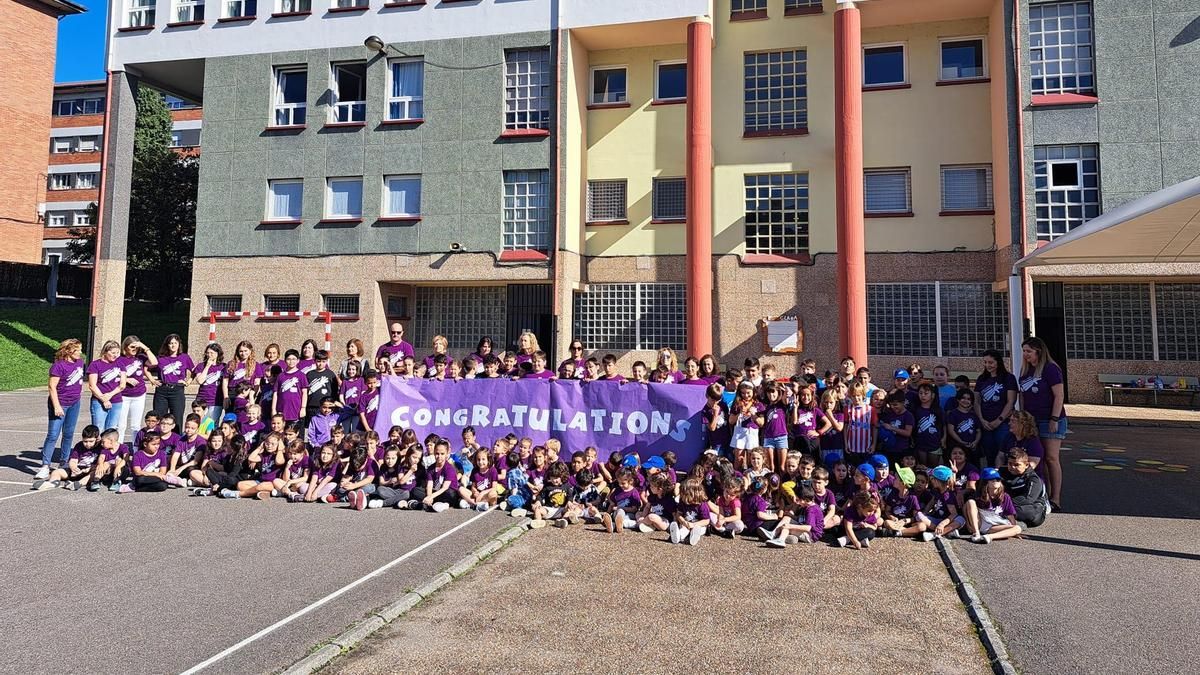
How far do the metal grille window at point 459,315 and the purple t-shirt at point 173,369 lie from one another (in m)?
11.2

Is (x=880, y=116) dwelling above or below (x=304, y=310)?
above

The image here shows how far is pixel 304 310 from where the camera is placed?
21.2 m

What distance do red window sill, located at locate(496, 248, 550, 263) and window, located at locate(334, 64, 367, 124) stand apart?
253 inches

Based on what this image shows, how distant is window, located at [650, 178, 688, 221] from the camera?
20328 millimetres

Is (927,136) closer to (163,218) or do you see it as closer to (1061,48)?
(1061,48)

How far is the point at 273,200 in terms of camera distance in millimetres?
21906

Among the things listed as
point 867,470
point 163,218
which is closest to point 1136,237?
point 867,470

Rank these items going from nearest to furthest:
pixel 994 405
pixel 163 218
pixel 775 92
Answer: pixel 994 405 < pixel 775 92 < pixel 163 218

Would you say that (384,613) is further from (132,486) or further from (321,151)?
(321,151)

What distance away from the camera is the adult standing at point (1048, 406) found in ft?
26.6

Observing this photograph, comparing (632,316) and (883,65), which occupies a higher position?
(883,65)

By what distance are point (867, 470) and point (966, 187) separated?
47.9 ft

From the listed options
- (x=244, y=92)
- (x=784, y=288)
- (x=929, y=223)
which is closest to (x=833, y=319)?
(x=784, y=288)

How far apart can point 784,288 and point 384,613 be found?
16143 mm
